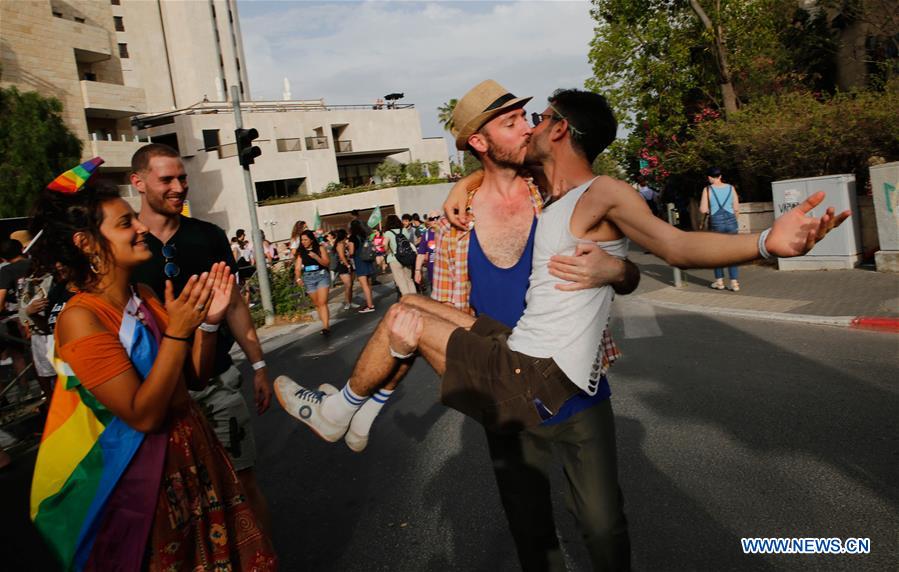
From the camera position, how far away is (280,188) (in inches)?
1849

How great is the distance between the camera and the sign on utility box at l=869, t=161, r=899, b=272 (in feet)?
32.0

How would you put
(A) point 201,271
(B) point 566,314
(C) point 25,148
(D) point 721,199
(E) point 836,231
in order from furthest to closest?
(C) point 25,148, (E) point 836,231, (D) point 721,199, (A) point 201,271, (B) point 566,314

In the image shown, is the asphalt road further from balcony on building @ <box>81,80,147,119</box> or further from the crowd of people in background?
balcony on building @ <box>81,80,147,119</box>

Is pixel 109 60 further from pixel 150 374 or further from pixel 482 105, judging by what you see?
pixel 150 374

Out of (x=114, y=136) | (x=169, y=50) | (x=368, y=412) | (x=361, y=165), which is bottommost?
(x=368, y=412)

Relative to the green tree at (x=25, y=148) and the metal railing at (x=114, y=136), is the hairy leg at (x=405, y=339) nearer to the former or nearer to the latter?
the green tree at (x=25, y=148)

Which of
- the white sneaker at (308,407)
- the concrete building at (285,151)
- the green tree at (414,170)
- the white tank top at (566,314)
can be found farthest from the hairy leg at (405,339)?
the green tree at (414,170)

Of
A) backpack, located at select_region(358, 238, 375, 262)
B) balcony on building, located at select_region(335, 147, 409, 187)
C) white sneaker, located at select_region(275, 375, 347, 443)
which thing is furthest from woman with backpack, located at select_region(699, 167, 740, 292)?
balcony on building, located at select_region(335, 147, 409, 187)

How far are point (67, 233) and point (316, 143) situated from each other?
46.7 m

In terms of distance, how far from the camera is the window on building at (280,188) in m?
45.5

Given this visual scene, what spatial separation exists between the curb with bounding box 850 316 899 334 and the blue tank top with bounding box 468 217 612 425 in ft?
19.5

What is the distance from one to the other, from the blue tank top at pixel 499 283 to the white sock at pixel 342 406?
0.68 meters

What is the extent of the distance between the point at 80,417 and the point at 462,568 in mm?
1940

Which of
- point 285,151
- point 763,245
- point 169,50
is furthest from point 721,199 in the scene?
point 169,50
